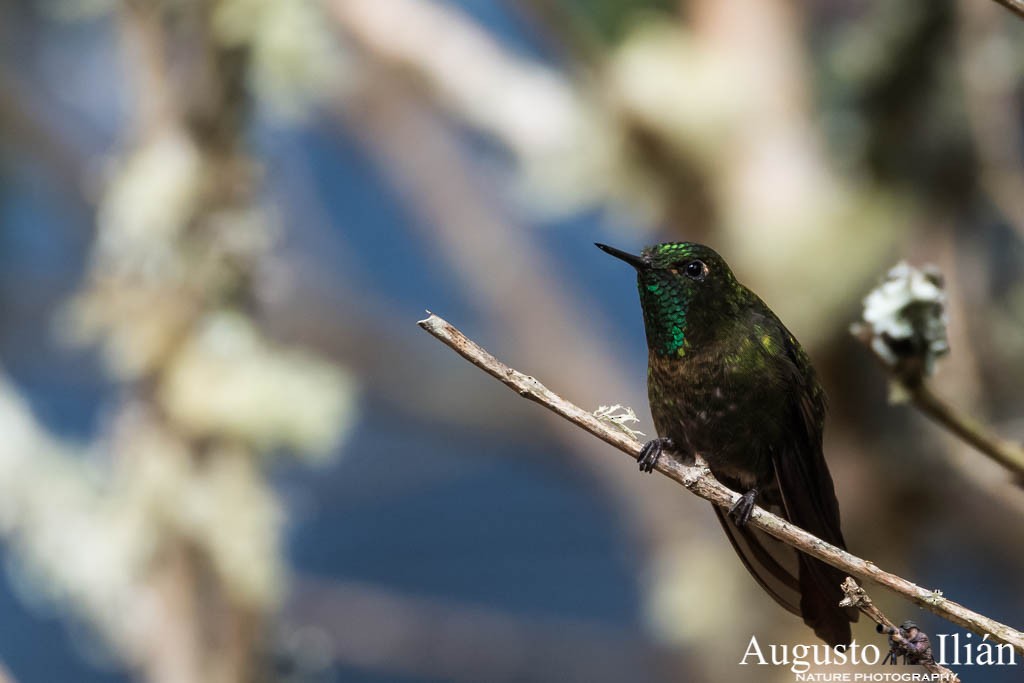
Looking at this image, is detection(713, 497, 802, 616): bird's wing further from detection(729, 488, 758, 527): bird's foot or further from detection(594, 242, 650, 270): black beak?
detection(594, 242, 650, 270): black beak

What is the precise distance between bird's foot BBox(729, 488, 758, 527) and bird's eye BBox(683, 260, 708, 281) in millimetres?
108

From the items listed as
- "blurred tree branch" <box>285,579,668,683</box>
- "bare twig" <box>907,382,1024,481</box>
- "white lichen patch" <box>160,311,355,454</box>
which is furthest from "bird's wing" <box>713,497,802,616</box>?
"blurred tree branch" <box>285,579,668,683</box>

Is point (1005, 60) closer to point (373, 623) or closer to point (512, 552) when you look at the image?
point (373, 623)

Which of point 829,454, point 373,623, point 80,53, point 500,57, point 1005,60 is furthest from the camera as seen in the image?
point 80,53

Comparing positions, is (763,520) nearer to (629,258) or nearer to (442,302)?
(629,258)

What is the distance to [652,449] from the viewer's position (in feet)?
2.04

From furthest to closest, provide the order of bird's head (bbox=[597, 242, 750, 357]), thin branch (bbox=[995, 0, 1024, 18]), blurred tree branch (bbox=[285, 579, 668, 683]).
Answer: blurred tree branch (bbox=[285, 579, 668, 683]), bird's head (bbox=[597, 242, 750, 357]), thin branch (bbox=[995, 0, 1024, 18])

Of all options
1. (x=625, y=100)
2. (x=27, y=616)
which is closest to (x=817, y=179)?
(x=625, y=100)

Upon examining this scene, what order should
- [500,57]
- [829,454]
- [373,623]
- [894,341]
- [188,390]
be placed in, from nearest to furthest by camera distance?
[894,341] < [188,390] < [829,454] < [500,57] < [373,623]

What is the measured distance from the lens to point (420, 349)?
12.0ft

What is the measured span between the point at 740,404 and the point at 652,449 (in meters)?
0.06

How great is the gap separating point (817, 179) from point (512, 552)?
7.98ft

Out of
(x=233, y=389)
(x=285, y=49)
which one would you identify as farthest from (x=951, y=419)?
(x=285, y=49)

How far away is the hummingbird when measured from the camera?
21.1 inches
